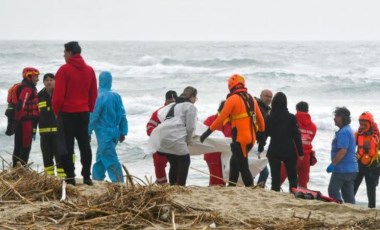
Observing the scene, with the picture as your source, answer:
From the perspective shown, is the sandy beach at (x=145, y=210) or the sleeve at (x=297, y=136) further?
the sleeve at (x=297, y=136)

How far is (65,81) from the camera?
799cm

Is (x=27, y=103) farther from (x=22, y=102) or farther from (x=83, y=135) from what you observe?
(x=83, y=135)

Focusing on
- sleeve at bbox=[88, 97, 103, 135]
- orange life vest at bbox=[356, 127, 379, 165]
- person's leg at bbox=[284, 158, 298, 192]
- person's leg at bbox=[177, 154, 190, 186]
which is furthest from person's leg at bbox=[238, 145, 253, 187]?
orange life vest at bbox=[356, 127, 379, 165]

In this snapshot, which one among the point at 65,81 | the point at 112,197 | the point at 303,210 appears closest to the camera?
the point at 112,197

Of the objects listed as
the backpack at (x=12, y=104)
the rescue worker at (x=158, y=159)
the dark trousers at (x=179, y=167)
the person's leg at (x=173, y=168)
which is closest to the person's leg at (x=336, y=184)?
the dark trousers at (x=179, y=167)

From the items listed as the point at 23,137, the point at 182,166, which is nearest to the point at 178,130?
the point at 182,166

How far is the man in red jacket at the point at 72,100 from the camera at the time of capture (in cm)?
796

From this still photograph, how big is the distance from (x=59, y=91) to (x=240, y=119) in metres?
2.22

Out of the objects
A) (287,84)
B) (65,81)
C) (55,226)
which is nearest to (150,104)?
(287,84)

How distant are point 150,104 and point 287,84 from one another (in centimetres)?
1188

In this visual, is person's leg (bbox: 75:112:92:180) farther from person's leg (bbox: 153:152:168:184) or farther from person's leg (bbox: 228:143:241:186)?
person's leg (bbox: 228:143:241:186)

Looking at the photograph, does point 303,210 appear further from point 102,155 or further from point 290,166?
point 102,155

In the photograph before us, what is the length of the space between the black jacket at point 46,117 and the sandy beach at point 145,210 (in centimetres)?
165

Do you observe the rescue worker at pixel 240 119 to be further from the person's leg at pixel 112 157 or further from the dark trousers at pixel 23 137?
the dark trousers at pixel 23 137
